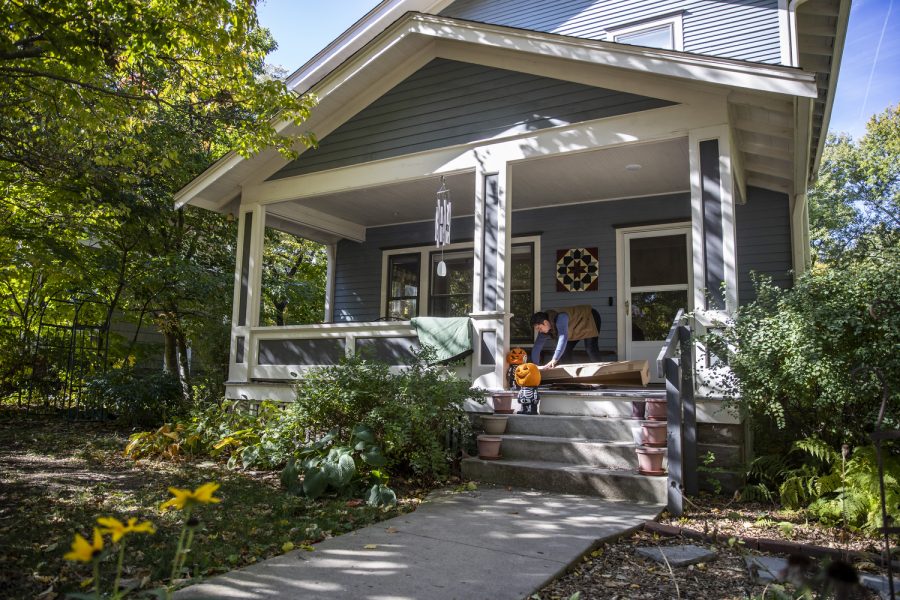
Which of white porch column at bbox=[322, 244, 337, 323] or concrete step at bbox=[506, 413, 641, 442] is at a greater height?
white porch column at bbox=[322, 244, 337, 323]

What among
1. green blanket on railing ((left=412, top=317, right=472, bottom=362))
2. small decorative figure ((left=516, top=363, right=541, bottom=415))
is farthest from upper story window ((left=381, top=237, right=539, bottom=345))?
small decorative figure ((left=516, top=363, right=541, bottom=415))

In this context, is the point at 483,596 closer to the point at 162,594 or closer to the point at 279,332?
the point at 162,594

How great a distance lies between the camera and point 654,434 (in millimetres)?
5051

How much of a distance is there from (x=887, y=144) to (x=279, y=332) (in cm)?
2797

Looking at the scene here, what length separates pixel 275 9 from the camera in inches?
489

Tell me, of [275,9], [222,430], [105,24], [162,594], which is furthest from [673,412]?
[275,9]

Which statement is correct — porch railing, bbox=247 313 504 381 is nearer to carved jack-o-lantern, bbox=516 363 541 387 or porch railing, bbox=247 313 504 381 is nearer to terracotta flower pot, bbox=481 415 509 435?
carved jack-o-lantern, bbox=516 363 541 387

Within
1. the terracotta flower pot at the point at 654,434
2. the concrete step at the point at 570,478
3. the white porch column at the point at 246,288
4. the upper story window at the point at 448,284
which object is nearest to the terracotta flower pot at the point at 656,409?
the terracotta flower pot at the point at 654,434

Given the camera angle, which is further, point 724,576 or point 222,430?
point 222,430

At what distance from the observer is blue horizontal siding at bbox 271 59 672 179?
6793 millimetres

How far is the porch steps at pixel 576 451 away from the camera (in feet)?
16.4

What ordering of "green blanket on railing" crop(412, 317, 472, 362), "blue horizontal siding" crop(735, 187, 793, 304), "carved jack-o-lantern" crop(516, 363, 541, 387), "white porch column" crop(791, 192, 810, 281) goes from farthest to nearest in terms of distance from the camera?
"blue horizontal siding" crop(735, 187, 793, 304)
"white porch column" crop(791, 192, 810, 281)
"green blanket on railing" crop(412, 317, 472, 362)
"carved jack-o-lantern" crop(516, 363, 541, 387)

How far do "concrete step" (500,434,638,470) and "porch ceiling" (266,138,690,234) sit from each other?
3.20m

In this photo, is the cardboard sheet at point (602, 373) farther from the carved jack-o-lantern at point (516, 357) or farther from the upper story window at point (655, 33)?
the upper story window at point (655, 33)
